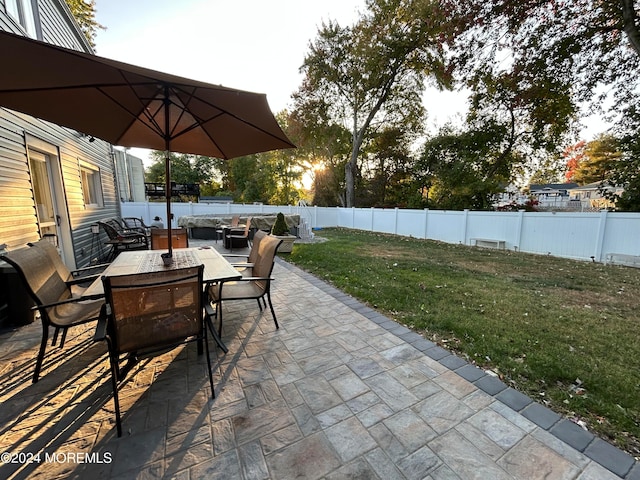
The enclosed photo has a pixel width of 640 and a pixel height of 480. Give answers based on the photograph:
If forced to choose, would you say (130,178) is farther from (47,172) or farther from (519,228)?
(519,228)

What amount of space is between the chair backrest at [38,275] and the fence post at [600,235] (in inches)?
398

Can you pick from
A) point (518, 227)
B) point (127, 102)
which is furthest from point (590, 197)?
point (127, 102)

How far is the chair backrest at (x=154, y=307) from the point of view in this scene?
1.61 metres

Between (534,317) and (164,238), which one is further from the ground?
(164,238)

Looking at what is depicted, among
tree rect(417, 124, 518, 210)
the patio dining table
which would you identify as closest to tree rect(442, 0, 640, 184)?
tree rect(417, 124, 518, 210)

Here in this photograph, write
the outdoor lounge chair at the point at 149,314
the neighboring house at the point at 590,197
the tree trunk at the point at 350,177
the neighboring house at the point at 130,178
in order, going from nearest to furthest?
the outdoor lounge chair at the point at 149,314 → the neighboring house at the point at 590,197 → the neighboring house at the point at 130,178 → the tree trunk at the point at 350,177

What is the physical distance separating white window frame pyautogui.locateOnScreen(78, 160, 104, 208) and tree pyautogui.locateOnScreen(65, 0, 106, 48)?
8.86m

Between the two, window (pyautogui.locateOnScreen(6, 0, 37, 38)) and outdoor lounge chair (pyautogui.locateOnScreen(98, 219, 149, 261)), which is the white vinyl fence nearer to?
outdoor lounge chair (pyautogui.locateOnScreen(98, 219, 149, 261))

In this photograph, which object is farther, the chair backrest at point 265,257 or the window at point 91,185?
the window at point 91,185

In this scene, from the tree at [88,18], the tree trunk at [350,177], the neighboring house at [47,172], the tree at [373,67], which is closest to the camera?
the neighboring house at [47,172]

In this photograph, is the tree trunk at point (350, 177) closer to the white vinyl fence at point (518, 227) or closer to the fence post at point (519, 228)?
the white vinyl fence at point (518, 227)

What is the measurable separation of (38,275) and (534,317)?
16.6 ft

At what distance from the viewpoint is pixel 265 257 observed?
9.97ft

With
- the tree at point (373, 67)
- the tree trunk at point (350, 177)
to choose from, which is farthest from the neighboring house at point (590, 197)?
the tree trunk at point (350, 177)
